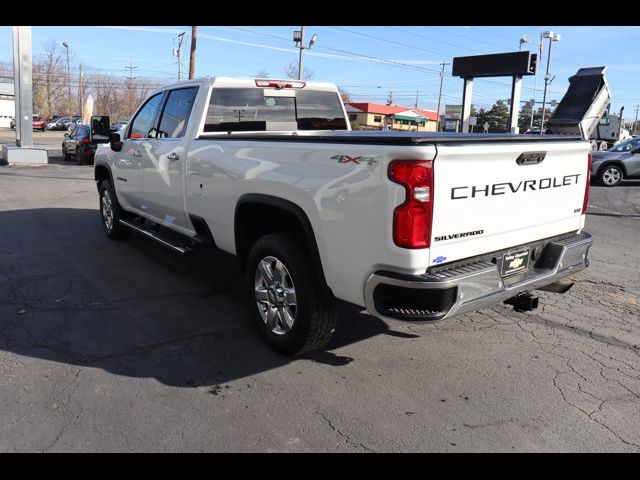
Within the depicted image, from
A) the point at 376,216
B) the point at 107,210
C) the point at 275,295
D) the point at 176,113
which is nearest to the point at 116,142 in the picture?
the point at 107,210

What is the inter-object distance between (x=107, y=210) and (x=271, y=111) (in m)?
3.30

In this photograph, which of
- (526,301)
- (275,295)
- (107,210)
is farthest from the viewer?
(107,210)

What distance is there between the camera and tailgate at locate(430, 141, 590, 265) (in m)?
3.11

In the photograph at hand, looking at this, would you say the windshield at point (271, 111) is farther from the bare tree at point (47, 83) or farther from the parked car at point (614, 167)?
the bare tree at point (47, 83)

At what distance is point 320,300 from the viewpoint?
367 centimetres

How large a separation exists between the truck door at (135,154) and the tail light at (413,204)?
3855mm

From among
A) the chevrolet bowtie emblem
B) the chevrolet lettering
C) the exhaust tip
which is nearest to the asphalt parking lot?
the exhaust tip

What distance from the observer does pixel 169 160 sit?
17.8ft

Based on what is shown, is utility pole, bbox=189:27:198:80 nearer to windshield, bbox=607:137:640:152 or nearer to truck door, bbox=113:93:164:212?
Answer: windshield, bbox=607:137:640:152

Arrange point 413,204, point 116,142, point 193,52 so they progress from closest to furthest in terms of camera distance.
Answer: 1. point 413,204
2. point 116,142
3. point 193,52

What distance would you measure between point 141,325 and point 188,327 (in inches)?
15.4

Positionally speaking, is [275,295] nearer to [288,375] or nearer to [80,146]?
[288,375]

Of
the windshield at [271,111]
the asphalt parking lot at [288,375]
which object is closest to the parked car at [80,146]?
the asphalt parking lot at [288,375]

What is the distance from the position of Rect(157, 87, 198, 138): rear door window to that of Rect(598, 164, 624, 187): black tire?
46.0 ft
